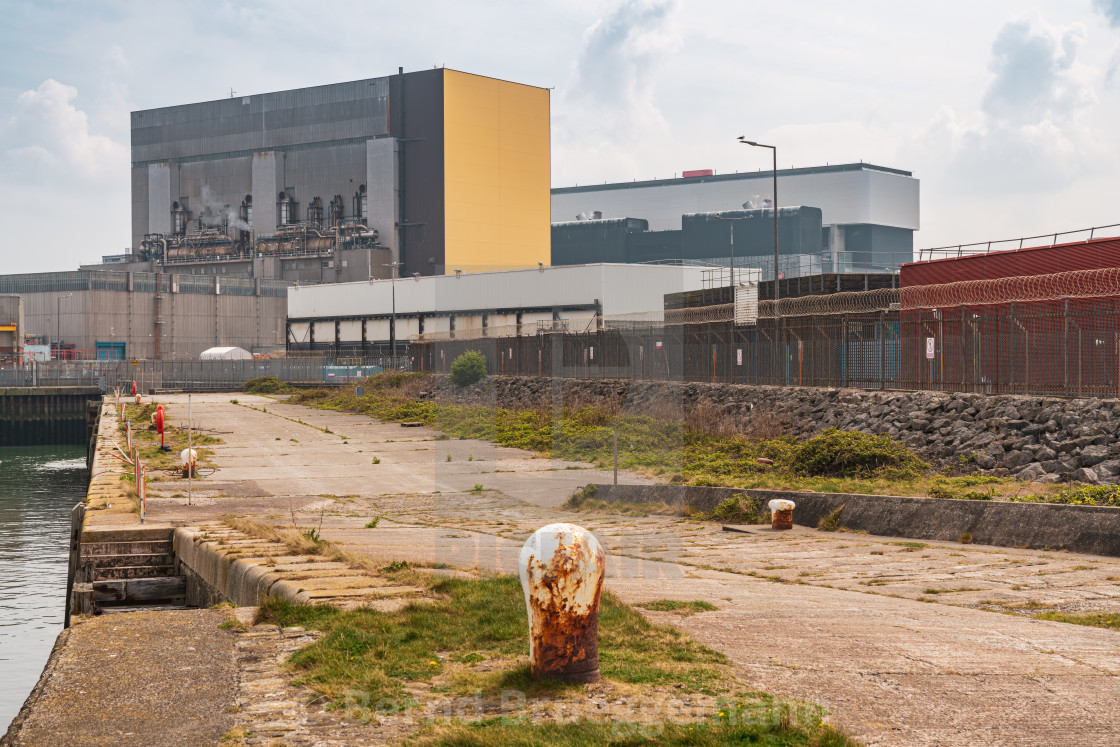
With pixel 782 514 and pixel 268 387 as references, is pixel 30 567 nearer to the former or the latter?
pixel 782 514

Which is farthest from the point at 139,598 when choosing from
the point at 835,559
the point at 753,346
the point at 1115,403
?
the point at 753,346

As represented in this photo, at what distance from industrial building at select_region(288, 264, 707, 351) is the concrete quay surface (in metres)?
49.2

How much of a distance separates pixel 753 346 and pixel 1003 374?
12.2 m

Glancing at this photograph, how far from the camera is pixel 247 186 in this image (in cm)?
11944

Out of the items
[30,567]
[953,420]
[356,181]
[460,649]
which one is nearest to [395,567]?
[460,649]

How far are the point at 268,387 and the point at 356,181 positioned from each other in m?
40.2

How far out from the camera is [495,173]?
107188 mm

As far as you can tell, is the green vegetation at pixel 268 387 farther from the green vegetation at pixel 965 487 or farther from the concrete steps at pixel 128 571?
the green vegetation at pixel 965 487

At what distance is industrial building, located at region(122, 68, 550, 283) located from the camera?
10506 centimetres

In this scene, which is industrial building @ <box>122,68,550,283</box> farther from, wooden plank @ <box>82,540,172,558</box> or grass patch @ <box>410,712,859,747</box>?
grass patch @ <box>410,712,859,747</box>

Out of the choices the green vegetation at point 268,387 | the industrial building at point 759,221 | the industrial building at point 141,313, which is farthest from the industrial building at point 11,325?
the industrial building at point 759,221

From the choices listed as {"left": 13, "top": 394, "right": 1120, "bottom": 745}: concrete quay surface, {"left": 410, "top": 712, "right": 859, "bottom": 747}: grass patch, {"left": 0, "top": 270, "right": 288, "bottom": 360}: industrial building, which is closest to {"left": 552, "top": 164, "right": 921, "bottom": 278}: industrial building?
{"left": 0, "top": 270, "right": 288, "bottom": 360}: industrial building

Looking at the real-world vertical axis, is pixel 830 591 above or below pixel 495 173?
below

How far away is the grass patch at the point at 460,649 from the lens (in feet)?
20.7
